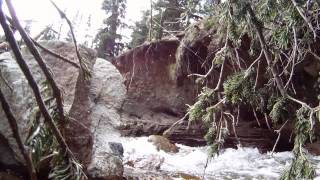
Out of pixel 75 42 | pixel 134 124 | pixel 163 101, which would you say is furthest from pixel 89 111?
pixel 163 101

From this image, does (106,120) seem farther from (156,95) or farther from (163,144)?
(156,95)

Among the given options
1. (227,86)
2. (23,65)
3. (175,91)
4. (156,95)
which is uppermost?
(175,91)

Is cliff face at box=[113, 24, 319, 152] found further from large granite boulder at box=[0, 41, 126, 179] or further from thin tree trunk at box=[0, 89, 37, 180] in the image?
thin tree trunk at box=[0, 89, 37, 180]

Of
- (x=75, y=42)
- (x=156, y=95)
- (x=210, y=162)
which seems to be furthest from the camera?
(x=156, y=95)

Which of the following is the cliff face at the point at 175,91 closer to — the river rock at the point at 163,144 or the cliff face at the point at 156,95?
the cliff face at the point at 156,95

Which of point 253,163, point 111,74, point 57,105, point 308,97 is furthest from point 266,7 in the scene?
point 308,97

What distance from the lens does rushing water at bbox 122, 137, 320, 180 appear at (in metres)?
7.98

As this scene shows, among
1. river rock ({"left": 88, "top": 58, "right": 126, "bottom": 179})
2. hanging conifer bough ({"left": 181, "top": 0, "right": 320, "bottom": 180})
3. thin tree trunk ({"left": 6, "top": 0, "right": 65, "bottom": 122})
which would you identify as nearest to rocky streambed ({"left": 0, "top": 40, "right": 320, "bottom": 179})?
river rock ({"left": 88, "top": 58, "right": 126, "bottom": 179})

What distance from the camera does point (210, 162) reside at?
6.51 m

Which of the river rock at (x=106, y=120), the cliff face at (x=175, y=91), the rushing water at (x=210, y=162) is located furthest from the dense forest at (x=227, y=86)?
the cliff face at (x=175, y=91)

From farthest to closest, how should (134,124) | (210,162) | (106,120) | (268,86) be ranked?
(134,124), (210,162), (106,120), (268,86)

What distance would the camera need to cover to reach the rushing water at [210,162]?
7.98 meters

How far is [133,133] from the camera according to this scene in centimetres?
1248

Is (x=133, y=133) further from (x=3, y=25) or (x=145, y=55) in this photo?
(x=3, y=25)
